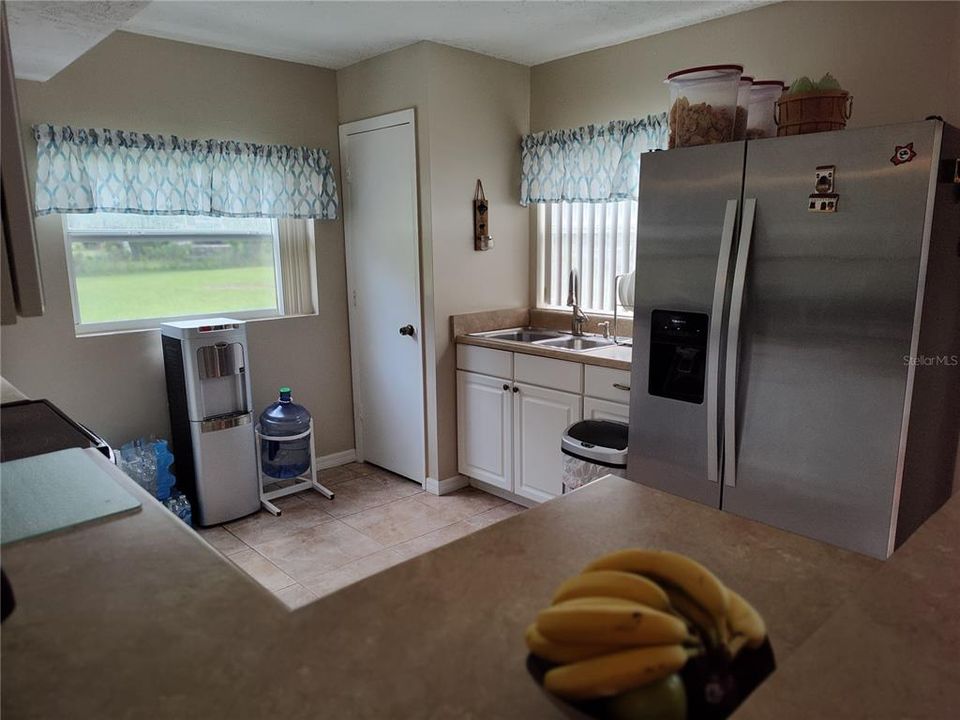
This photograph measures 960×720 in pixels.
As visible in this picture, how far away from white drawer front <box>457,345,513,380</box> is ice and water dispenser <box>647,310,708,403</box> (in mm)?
982

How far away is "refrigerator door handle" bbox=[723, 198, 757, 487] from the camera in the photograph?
2186mm

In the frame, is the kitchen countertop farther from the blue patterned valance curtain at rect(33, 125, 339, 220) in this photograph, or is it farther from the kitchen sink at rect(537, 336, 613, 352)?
the blue patterned valance curtain at rect(33, 125, 339, 220)

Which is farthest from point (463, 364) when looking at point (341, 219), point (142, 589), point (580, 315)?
point (142, 589)

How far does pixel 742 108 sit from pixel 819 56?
0.62m

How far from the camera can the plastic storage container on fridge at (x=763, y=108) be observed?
240cm

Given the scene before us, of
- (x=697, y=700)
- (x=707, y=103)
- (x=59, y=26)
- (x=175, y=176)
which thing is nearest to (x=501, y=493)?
(x=707, y=103)

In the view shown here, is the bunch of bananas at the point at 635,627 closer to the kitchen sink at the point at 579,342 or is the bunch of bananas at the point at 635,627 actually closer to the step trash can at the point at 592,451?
the step trash can at the point at 592,451

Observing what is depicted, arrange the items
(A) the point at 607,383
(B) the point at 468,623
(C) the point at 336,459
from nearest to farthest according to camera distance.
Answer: (B) the point at 468,623, (A) the point at 607,383, (C) the point at 336,459

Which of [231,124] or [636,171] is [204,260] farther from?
[636,171]

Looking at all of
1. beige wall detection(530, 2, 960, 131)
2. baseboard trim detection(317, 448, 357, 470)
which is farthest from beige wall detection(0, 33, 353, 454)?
beige wall detection(530, 2, 960, 131)

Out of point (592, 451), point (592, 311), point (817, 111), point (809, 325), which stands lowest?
point (592, 451)

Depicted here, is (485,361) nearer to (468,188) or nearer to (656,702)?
(468,188)

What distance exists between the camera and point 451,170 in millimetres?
3492

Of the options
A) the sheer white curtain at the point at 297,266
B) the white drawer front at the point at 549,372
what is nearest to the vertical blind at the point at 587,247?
the white drawer front at the point at 549,372
